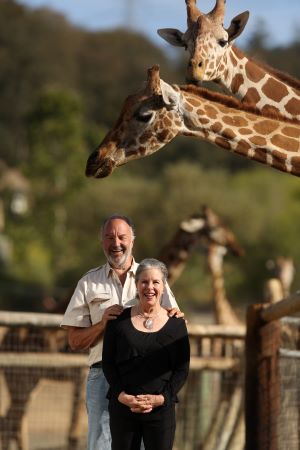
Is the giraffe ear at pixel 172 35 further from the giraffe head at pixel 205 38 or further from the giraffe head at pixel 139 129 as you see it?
the giraffe head at pixel 139 129

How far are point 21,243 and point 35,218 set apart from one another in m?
1.58

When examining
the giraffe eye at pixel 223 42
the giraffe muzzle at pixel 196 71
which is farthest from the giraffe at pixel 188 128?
the giraffe eye at pixel 223 42

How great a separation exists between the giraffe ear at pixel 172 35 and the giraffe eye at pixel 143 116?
304 cm

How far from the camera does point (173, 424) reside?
20.5 feet

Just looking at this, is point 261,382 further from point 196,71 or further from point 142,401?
point 196,71

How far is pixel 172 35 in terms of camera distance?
1051 cm

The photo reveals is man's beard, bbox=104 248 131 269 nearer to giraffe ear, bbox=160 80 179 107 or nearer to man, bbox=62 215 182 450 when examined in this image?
man, bbox=62 215 182 450

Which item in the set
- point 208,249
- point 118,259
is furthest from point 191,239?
point 118,259

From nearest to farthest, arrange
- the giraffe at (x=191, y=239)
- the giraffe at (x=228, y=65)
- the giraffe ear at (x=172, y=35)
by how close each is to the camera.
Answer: the giraffe at (x=228, y=65) → the giraffe ear at (x=172, y=35) → the giraffe at (x=191, y=239)

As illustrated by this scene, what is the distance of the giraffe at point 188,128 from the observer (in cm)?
749

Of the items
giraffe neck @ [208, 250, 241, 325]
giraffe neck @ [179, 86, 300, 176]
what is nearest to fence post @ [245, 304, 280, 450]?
giraffe neck @ [179, 86, 300, 176]

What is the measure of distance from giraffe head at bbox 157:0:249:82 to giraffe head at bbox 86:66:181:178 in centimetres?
206

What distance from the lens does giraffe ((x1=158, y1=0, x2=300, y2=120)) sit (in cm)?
922

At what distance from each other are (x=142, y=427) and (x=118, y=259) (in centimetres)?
97
